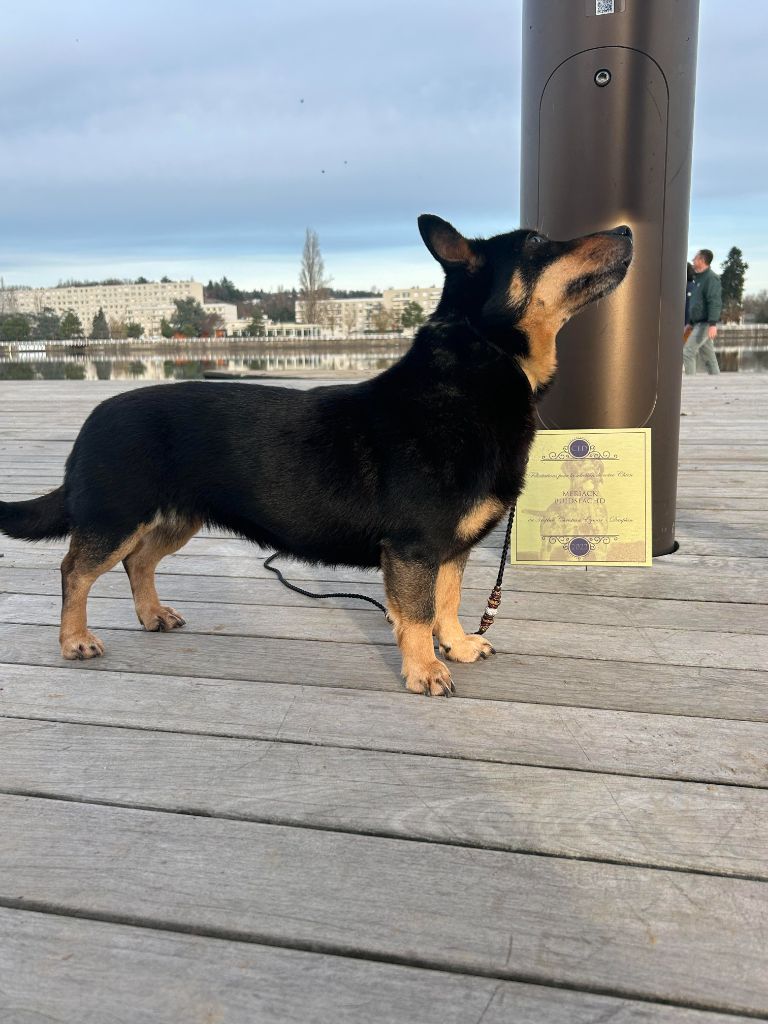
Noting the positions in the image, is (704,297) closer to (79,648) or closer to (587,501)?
(587,501)

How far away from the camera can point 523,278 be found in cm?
250

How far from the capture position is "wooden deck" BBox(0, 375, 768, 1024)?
4.02 feet

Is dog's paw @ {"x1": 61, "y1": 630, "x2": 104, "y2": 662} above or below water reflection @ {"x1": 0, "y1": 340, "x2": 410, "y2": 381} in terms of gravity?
below

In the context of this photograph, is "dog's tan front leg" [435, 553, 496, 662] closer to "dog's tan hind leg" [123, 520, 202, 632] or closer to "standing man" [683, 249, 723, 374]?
"dog's tan hind leg" [123, 520, 202, 632]

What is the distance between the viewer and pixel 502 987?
122cm

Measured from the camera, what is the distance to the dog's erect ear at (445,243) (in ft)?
7.95

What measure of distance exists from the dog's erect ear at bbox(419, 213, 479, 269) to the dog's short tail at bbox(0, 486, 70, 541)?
1572mm

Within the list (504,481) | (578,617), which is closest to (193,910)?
(504,481)

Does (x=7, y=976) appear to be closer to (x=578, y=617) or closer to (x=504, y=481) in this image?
(x=504, y=481)

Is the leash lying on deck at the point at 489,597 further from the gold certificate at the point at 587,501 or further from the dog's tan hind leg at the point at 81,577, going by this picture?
the dog's tan hind leg at the point at 81,577

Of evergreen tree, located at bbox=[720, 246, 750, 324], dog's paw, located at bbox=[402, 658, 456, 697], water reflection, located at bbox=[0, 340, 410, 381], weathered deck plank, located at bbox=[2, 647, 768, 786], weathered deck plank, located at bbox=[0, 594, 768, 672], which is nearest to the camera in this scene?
weathered deck plank, located at bbox=[2, 647, 768, 786]

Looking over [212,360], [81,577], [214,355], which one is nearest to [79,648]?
[81,577]

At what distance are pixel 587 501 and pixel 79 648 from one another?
7.54 feet

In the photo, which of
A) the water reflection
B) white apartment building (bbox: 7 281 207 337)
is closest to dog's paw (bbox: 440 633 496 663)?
the water reflection
